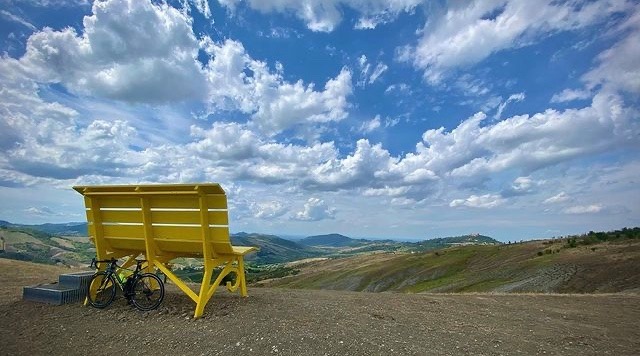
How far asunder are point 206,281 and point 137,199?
9.68ft

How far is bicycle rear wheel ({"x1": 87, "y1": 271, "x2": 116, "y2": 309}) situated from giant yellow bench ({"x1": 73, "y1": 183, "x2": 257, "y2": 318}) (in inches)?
24.7

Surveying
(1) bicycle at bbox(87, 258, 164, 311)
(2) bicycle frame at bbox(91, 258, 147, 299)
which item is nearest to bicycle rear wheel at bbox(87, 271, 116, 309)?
(1) bicycle at bbox(87, 258, 164, 311)

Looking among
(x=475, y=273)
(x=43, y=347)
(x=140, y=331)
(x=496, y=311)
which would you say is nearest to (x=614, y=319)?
(x=496, y=311)

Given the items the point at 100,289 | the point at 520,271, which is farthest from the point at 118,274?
the point at 520,271

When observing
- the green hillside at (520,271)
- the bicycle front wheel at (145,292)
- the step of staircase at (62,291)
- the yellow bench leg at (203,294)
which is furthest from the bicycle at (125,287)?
the green hillside at (520,271)

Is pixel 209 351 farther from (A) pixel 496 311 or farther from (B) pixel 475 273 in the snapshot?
(B) pixel 475 273

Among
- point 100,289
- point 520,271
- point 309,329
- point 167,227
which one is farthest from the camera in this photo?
point 520,271

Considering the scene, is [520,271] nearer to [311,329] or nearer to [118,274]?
[311,329]

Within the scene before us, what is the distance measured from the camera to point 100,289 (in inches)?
452

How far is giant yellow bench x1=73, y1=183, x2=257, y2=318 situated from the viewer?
388 inches

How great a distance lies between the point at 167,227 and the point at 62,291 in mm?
3612

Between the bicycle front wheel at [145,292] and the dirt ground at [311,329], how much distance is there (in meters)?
0.33

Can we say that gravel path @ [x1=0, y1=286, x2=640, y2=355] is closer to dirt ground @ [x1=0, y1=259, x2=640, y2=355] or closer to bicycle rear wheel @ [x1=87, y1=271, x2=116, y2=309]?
dirt ground @ [x1=0, y1=259, x2=640, y2=355]

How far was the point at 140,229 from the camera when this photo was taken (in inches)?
432
